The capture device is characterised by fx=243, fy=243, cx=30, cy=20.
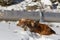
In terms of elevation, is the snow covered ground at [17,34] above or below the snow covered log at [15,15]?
below

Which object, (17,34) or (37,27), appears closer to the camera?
(17,34)

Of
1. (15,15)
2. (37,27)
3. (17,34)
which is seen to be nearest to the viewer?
(17,34)

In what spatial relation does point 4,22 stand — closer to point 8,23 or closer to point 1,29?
Answer: point 8,23

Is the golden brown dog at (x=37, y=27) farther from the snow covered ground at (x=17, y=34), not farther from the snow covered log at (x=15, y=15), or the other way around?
the snow covered log at (x=15, y=15)

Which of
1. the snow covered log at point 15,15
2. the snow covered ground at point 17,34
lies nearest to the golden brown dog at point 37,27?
the snow covered ground at point 17,34

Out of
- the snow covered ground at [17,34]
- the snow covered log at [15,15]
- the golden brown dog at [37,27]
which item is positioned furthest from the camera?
the snow covered log at [15,15]

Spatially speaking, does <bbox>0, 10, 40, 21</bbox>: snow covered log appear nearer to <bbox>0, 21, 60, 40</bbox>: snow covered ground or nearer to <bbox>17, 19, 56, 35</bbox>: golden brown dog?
<bbox>0, 21, 60, 40</bbox>: snow covered ground

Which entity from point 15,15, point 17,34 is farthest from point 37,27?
point 15,15

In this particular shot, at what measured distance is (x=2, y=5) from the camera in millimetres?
8273

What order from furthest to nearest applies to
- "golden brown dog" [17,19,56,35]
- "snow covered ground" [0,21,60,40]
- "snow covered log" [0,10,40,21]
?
"snow covered log" [0,10,40,21]
"golden brown dog" [17,19,56,35]
"snow covered ground" [0,21,60,40]

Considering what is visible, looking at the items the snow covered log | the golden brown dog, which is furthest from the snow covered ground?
the snow covered log

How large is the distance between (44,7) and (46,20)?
1853 millimetres

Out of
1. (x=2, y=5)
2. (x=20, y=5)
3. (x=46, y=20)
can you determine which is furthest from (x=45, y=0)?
(x=46, y=20)

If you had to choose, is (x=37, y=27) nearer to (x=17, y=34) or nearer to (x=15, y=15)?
(x=17, y=34)
